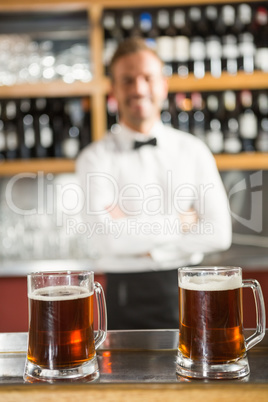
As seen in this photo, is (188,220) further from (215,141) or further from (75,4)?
(75,4)

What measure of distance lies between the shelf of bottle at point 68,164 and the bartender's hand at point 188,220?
0.74 m

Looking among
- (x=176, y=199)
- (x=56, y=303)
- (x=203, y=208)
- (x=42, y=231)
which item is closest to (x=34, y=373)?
(x=56, y=303)

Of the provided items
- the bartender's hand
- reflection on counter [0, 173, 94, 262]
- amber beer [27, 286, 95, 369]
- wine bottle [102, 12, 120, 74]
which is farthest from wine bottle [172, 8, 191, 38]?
amber beer [27, 286, 95, 369]

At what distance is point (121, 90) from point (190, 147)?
48 centimetres

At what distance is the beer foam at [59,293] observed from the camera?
683 millimetres

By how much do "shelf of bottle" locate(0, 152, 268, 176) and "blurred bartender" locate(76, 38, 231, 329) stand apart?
428 millimetres

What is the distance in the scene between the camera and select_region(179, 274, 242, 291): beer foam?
689mm

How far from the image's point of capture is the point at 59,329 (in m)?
0.68

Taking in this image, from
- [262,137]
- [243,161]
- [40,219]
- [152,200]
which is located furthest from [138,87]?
[40,219]

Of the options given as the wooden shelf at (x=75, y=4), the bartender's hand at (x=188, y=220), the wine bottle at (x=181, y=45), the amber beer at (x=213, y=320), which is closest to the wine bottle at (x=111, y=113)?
the wine bottle at (x=181, y=45)

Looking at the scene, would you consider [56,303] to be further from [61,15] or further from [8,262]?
[61,15]

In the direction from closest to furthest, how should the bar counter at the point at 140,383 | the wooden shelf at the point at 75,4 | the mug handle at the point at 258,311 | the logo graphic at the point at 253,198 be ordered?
the bar counter at the point at 140,383 < the mug handle at the point at 258,311 < the wooden shelf at the point at 75,4 < the logo graphic at the point at 253,198

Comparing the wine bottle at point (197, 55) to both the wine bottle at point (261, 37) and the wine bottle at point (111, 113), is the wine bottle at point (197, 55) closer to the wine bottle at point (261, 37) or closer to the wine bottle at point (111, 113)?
the wine bottle at point (261, 37)

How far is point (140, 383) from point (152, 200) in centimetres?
189
